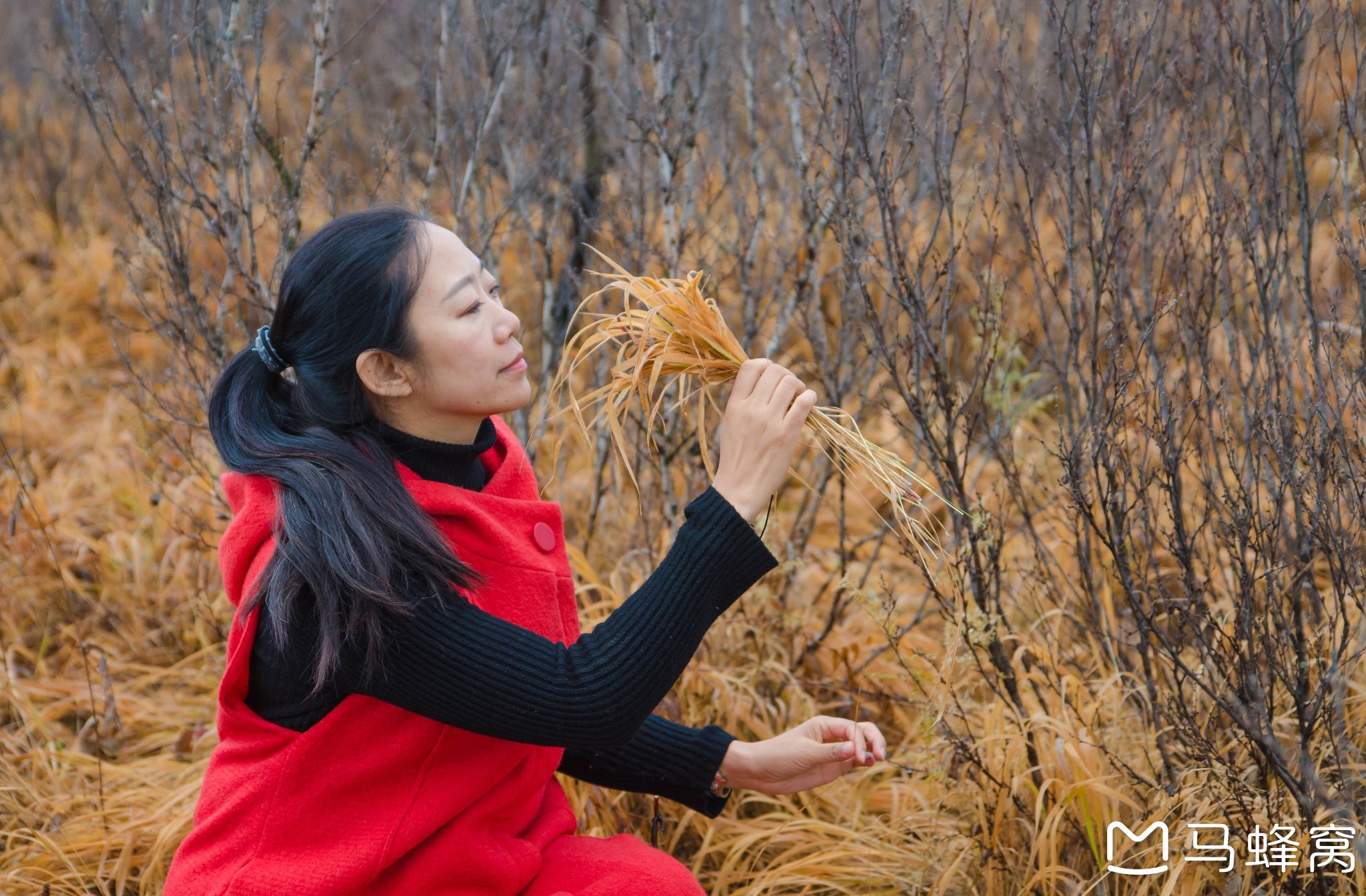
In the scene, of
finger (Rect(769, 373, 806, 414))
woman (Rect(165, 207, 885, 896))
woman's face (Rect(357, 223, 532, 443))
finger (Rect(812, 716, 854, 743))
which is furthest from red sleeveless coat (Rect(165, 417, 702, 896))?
finger (Rect(769, 373, 806, 414))

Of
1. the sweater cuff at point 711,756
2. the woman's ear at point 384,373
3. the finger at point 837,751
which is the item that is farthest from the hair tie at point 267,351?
the finger at point 837,751

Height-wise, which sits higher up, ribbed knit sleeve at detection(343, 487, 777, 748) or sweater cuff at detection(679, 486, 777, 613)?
sweater cuff at detection(679, 486, 777, 613)

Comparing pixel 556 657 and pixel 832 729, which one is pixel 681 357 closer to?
pixel 556 657

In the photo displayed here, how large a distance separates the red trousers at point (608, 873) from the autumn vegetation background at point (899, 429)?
620mm

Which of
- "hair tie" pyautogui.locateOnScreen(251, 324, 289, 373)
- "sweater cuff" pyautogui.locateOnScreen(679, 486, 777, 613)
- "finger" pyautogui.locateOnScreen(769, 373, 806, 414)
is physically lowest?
"sweater cuff" pyautogui.locateOnScreen(679, 486, 777, 613)

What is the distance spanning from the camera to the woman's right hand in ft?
5.30

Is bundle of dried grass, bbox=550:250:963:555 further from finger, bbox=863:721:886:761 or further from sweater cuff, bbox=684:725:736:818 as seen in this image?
sweater cuff, bbox=684:725:736:818

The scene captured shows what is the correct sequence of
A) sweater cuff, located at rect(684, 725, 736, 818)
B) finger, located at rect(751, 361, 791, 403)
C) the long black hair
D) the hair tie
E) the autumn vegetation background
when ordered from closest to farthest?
the long black hair, finger, located at rect(751, 361, 791, 403), the hair tie, sweater cuff, located at rect(684, 725, 736, 818), the autumn vegetation background

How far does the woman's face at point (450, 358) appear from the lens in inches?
67.0

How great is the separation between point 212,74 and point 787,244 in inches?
72.2

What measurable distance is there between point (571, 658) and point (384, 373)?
52 cm

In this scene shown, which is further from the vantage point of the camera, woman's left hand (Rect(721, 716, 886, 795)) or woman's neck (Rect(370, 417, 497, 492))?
woman's left hand (Rect(721, 716, 886, 795))

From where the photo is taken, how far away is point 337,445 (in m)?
1.65

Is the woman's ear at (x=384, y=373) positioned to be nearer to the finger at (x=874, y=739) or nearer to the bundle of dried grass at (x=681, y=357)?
the bundle of dried grass at (x=681, y=357)
